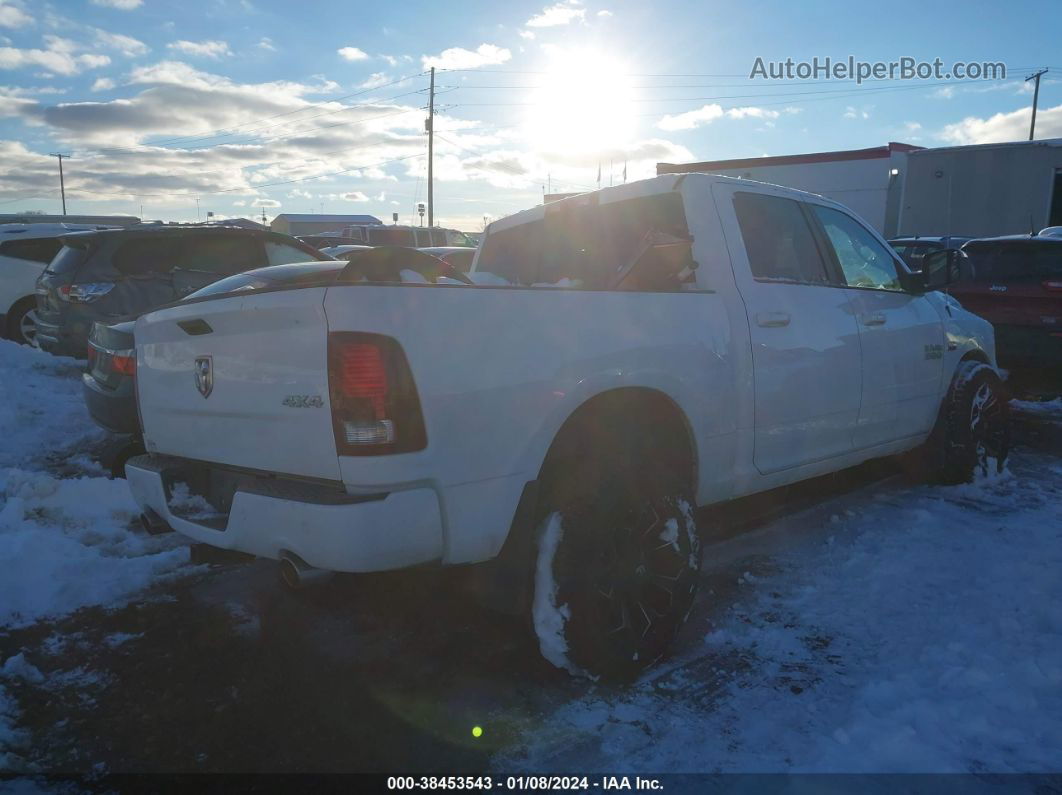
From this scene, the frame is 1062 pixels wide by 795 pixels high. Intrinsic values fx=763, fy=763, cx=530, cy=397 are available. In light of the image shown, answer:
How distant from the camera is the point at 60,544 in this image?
3.81 metres

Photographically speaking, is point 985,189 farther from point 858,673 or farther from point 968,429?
point 858,673

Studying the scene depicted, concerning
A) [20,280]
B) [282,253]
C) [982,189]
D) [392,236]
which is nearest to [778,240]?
[282,253]

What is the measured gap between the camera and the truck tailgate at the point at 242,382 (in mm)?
2385

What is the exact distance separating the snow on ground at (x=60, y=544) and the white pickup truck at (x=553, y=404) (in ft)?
2.53

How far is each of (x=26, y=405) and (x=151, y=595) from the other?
4.52m

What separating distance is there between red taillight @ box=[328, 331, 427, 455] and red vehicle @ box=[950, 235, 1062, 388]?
8.19m

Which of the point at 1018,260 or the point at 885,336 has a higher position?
the point at 1018,260

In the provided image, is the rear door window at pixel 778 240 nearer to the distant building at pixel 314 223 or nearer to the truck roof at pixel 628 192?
the truck roof at pixel 628 192

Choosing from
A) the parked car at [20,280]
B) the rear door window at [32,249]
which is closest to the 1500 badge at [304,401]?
the parked car at [20,280]

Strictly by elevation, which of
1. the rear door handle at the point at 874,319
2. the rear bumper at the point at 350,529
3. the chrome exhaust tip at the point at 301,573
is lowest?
the chrome exhaust tip at the point at 301,573

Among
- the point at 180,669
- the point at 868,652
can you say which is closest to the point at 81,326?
the point at 180,669

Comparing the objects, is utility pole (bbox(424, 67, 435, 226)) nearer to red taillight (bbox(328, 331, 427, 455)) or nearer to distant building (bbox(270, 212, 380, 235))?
distant building (bbox(270, 212, 380, 235))

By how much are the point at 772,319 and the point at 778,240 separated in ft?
2.09

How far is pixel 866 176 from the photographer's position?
29.8 meters
